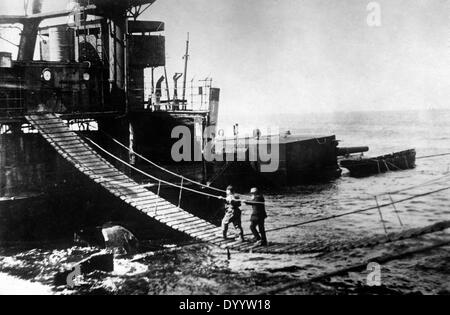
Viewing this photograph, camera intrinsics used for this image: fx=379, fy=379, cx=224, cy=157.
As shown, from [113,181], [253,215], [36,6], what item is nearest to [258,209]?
[253,215]

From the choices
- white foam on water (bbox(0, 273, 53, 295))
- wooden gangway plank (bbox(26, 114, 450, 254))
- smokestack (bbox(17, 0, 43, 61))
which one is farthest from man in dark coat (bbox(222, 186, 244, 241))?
smokestack (bbox(17, 0, 43, 61))

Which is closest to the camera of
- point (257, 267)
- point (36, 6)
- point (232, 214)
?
point (257, 267)

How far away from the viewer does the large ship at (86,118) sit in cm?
1705

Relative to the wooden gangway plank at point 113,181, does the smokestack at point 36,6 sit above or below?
above

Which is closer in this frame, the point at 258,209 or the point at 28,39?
the point at 258,209

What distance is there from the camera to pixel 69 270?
39.3 feet

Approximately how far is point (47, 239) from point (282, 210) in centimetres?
1368

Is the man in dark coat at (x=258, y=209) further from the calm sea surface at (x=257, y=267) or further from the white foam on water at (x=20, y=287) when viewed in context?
the white foam on water at (x=20, y=287)

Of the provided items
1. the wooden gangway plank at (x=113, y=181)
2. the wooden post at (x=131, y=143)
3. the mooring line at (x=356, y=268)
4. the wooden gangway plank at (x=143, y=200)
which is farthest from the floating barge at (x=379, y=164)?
the wooden gangway plank at (x=113, y=181)

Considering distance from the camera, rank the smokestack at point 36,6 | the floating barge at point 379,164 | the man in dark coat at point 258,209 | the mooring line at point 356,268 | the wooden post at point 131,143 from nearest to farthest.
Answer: the mooring line at point 356,268 < the man in dark coat at point 258,209 < the wooden post at point 131,143 < the smokestack at point 36,6 < the floating barge at point 379,164

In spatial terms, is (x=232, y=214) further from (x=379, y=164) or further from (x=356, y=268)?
(x=379, y=164)

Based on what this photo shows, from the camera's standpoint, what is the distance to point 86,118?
19328 millimetres

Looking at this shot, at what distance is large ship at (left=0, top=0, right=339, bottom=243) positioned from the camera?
1705 cm
